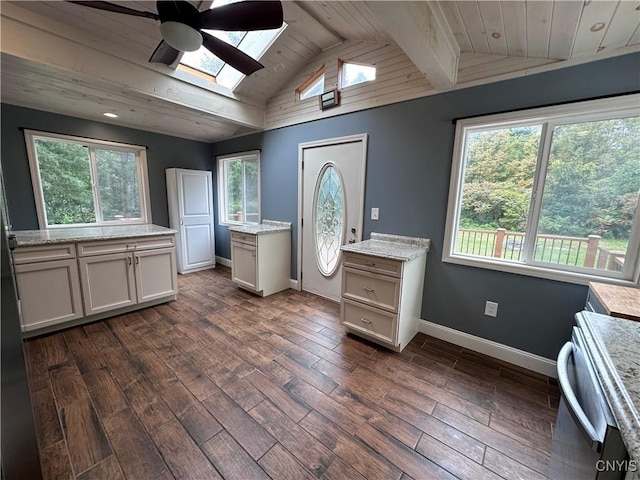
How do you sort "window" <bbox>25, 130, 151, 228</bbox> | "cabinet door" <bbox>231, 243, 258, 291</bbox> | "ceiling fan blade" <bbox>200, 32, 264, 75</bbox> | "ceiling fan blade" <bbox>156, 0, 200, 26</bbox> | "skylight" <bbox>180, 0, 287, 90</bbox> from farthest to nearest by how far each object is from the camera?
"cabinet door" <bbox>231, 243, 258, 291</bbox>
"window" <bbox>25, 130, 151, 228</bbox>
"skylight" <bbox>180, 0, 287, 90</bbox>
"ceiling fan blade" <bbox>200, 32, 264, 75</bbox>
"ceiling fan blade" <bbox>156, 0, 200, 26</bbox>

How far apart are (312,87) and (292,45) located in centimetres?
53

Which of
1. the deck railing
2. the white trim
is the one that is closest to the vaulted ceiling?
the white trim

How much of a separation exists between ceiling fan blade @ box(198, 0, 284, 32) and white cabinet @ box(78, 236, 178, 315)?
2.25 m

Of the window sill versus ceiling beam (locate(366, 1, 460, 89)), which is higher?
ceiling beam (locate(366, 1, 460, 89))

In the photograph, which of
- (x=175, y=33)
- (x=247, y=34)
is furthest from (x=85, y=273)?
(x=247, y=34)

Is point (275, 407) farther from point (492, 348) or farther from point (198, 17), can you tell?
point (198, 17)

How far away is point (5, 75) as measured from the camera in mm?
2326

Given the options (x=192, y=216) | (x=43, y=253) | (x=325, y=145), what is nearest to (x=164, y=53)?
(x=325, y=145)

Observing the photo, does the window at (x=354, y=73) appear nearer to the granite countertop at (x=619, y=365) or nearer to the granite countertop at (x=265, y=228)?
the granite countertop at (x=265, y=228)

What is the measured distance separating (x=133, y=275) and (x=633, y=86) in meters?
4.46

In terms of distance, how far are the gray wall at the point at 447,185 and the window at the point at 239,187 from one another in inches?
54.4

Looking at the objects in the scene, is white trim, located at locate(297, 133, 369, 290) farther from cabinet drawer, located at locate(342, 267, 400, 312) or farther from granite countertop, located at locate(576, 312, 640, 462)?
granite countertop, located at locate(576, 312, 640, 462)

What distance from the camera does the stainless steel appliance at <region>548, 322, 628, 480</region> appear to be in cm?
62

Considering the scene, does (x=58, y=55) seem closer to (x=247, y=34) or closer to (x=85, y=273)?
(x=247, y=34)
